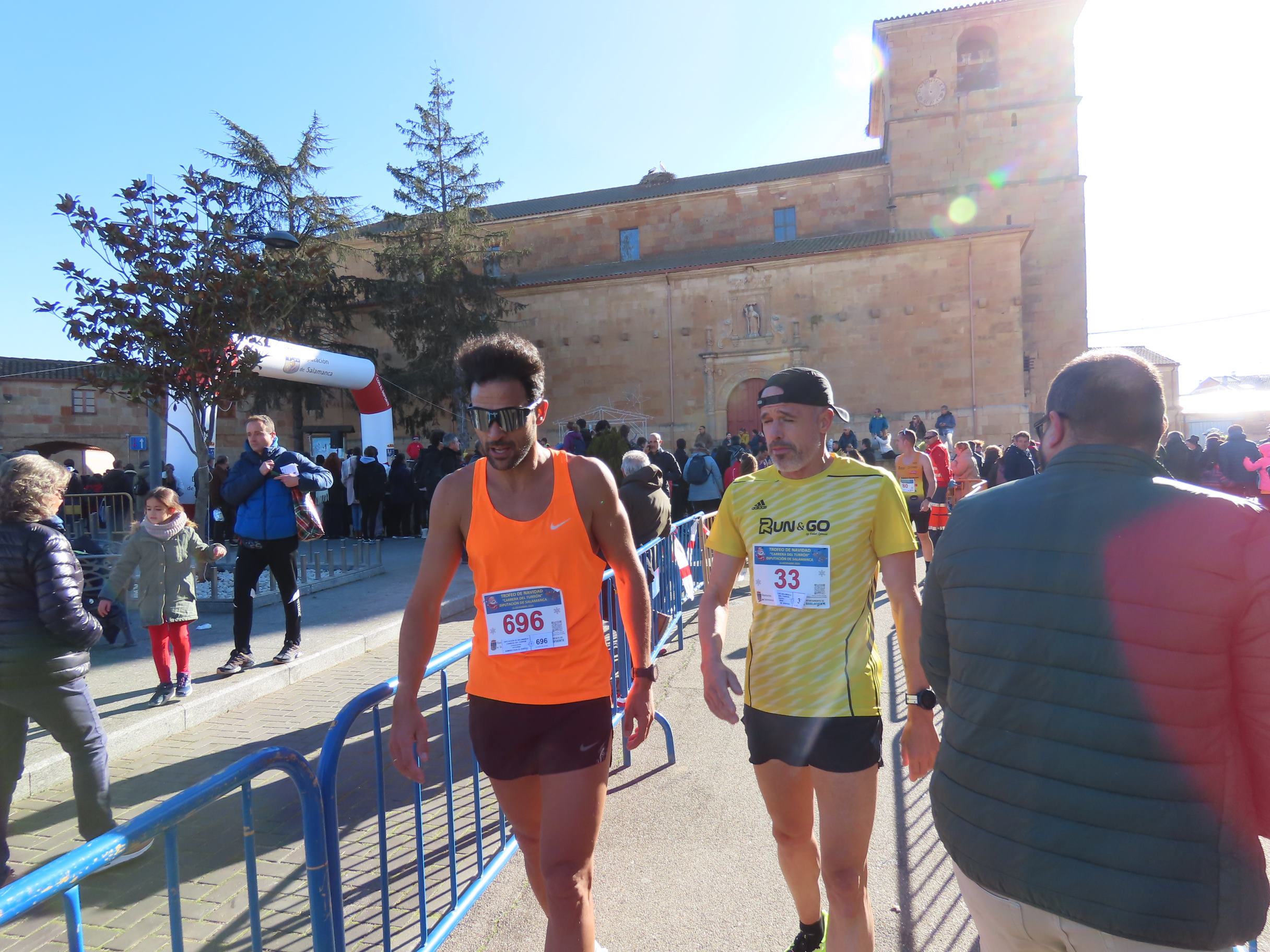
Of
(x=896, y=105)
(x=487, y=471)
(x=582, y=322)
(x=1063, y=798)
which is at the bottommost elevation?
(x=1063, y=798)

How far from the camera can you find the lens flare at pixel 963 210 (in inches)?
1110

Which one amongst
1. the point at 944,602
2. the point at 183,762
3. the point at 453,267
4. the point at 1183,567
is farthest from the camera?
the point at 453,267

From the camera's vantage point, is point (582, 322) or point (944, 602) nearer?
point (944, 602)

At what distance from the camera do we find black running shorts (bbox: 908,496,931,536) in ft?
29.9

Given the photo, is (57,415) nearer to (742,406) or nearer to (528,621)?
(742,406)

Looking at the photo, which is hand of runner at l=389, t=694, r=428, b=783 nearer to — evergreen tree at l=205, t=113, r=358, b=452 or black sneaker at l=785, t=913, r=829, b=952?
black sneaker at l=785, t=913, r=829, b=952

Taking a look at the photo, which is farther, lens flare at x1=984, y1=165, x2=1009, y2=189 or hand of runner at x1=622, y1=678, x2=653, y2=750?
lens flare at x1=984, y1=165, x2=1009, y2=189

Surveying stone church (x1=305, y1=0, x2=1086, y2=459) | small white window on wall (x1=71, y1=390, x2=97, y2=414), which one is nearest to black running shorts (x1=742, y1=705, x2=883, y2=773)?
stone church (x1=305, y1=0, x2=1086, y2=459)

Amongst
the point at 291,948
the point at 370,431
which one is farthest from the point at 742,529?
the point at 370,431

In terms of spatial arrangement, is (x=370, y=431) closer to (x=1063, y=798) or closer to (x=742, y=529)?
(x=742, y=529)

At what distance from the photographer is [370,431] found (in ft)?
63.4

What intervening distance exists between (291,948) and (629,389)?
26.1m

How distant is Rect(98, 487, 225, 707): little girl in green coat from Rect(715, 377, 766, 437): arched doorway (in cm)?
2269

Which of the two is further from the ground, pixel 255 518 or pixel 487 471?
pixel 487 471
